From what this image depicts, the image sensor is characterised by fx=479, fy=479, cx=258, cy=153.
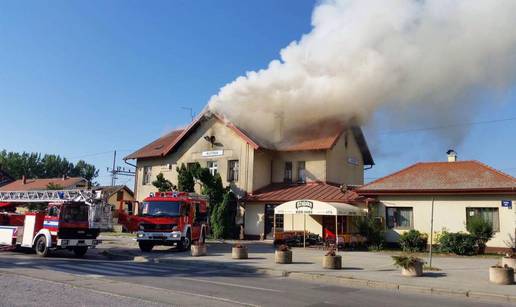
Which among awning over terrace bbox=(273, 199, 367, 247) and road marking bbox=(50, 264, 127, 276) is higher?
awning over terrace bbox=(273, 199, 367, 247)

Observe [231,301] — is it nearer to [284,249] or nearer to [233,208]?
[284,249]

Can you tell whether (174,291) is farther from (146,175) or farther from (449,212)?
(146,175)

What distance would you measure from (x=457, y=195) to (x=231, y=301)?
18094mm

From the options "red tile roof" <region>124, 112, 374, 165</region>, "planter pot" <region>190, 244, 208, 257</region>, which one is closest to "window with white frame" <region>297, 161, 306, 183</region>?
"red tile roof" <region>124, 112, 374, 165</region>

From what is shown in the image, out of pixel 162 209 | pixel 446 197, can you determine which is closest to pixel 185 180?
pixel 162 209

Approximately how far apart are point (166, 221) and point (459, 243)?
13667mm

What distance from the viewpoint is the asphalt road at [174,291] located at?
8867 mm

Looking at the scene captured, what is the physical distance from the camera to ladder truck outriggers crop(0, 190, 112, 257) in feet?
63.1

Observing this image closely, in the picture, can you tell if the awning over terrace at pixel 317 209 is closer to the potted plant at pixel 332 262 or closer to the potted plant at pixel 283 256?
the potted plant at pixel 283 256

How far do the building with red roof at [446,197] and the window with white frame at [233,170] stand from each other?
1002 cm

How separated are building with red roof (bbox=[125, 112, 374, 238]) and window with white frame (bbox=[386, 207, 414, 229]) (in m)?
3.27

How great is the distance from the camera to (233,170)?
33719mm

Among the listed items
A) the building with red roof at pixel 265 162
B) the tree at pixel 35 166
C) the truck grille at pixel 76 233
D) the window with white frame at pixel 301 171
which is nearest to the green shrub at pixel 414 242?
the building with red roof at pixel 265 162

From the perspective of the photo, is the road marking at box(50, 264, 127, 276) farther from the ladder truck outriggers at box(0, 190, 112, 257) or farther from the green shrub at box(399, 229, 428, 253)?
the green shrub at box(399, 229, 428, 253)
